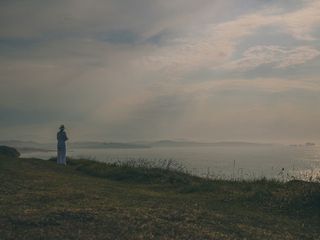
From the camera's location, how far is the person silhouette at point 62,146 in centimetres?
3591

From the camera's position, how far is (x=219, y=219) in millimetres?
14172

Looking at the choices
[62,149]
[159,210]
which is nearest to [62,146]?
[62,149]

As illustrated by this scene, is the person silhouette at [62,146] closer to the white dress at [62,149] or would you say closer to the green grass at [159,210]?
the white dress at [62,149]

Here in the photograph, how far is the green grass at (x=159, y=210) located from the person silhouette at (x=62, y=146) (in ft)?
37.4

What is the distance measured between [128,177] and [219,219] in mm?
12533

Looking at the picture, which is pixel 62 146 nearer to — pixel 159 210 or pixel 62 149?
pixel 62 149

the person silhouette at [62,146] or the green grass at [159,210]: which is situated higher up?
the person silhouette at [62,146]

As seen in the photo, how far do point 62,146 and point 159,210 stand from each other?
75.1ft

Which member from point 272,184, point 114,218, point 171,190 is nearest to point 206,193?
point 171,190

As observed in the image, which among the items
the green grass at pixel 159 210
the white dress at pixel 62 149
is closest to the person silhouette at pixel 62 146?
the white dress at pixel 62 149

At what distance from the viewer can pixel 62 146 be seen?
3616 centimetres

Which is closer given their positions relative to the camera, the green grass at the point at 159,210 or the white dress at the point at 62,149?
the green grass at the point at 159,210

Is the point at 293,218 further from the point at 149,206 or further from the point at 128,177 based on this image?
the point at 128,177

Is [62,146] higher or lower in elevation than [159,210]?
→ higher
